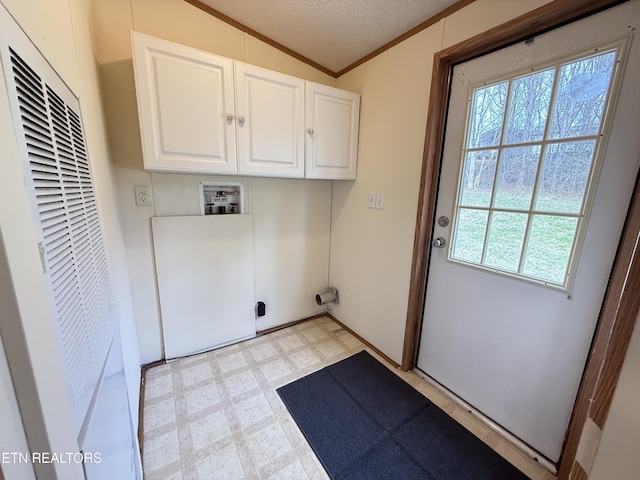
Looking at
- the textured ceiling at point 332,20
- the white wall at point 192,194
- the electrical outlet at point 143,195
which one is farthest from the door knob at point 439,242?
the electrical outlet at point 143,195

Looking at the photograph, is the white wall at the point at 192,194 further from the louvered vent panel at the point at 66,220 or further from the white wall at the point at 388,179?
the louvered vent panel at the point at 66,220

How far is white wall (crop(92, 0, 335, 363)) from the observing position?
56.4 inches

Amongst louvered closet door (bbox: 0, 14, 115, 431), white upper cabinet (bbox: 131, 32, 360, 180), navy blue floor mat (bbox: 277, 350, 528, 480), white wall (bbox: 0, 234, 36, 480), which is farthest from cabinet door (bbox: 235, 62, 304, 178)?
navy blue floor mat (bbox: 277, 350, 528, 480)

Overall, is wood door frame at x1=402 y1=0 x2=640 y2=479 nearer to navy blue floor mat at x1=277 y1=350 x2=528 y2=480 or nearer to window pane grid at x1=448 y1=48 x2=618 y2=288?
window pane grid at x1=448 y1=48 x2=618 y2=288

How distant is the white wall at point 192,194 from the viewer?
1433mm

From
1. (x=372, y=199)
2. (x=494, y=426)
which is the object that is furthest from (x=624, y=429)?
(x=372, y=199)

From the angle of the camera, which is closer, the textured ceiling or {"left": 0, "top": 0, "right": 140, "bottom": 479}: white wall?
{"left": 0, "top": 0, "right": 140, "bottom": 479}: white wall

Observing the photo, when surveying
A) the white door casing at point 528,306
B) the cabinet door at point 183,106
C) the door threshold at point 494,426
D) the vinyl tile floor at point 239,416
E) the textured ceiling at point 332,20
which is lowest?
the vinyl tile floor at point 239,416

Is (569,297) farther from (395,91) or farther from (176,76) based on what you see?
(176,76)

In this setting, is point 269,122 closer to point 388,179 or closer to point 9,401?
point 388,179

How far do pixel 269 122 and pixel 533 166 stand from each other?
1445mm

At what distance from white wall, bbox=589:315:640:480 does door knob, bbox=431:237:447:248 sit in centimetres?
131

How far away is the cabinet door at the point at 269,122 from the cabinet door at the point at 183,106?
7 cm

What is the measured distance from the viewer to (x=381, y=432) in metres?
1.35
